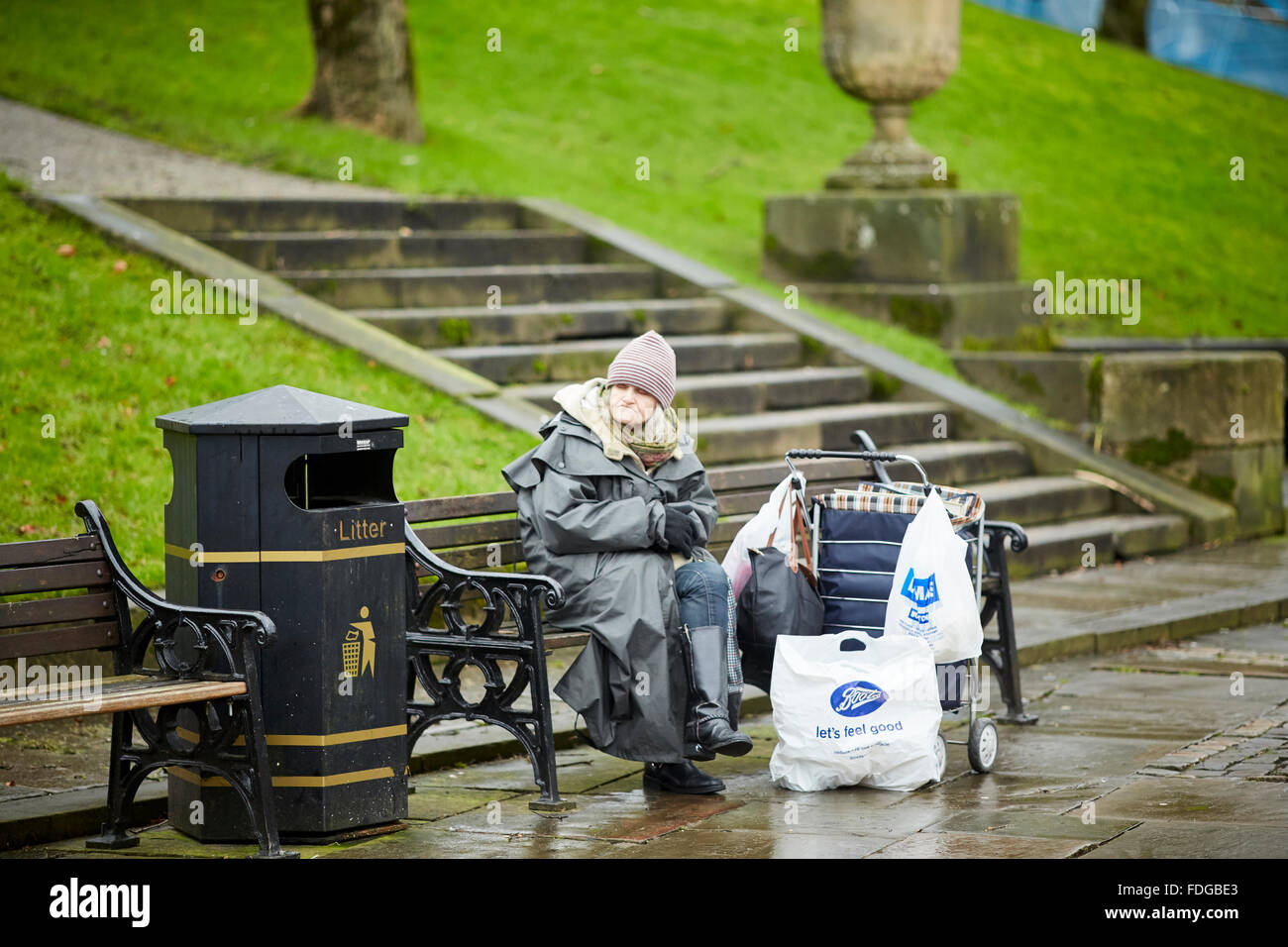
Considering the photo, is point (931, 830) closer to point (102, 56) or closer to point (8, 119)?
point (8, 119)

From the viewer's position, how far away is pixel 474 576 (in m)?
6.12

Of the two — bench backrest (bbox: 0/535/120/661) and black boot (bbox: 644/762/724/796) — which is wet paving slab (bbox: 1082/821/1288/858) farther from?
bench backrest (bbox: 0/535/120/661)

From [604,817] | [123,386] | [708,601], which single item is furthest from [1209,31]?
[604,817]

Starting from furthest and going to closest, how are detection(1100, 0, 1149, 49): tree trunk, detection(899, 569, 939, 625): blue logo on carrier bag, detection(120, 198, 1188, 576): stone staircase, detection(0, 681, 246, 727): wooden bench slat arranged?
detection(1100, 0, 1149, 49): tree trunk
detection(120, 198, 1188, 576): stone staircase
detection(899, 569, 939, 625): blue logo on carrier bag
detection(0, 681, 246, 727): wooden bench slat

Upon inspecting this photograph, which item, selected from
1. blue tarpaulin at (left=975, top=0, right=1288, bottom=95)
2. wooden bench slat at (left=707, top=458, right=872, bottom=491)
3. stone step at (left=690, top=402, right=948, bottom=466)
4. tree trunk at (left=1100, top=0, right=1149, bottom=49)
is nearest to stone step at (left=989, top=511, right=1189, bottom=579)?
stone step at (left=690, top=402, right=948, bottom=466)

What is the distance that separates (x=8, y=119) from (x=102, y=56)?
3546 mm

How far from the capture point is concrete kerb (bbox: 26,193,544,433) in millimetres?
10234

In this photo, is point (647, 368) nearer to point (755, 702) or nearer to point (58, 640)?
point (755, 702)

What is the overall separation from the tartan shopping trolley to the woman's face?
0.71m

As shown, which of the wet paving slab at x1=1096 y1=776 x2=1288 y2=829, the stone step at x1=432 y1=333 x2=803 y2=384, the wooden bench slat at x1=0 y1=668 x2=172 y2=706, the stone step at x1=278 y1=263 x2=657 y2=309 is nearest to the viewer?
the wooden bench slat at x1=0 y1=668 x2=172 y2=706

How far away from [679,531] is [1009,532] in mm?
1836

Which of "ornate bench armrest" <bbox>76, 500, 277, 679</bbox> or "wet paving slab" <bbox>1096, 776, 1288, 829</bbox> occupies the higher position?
"ornate bench armrest" <bbox>76, 500, 277, 679</bbox>
